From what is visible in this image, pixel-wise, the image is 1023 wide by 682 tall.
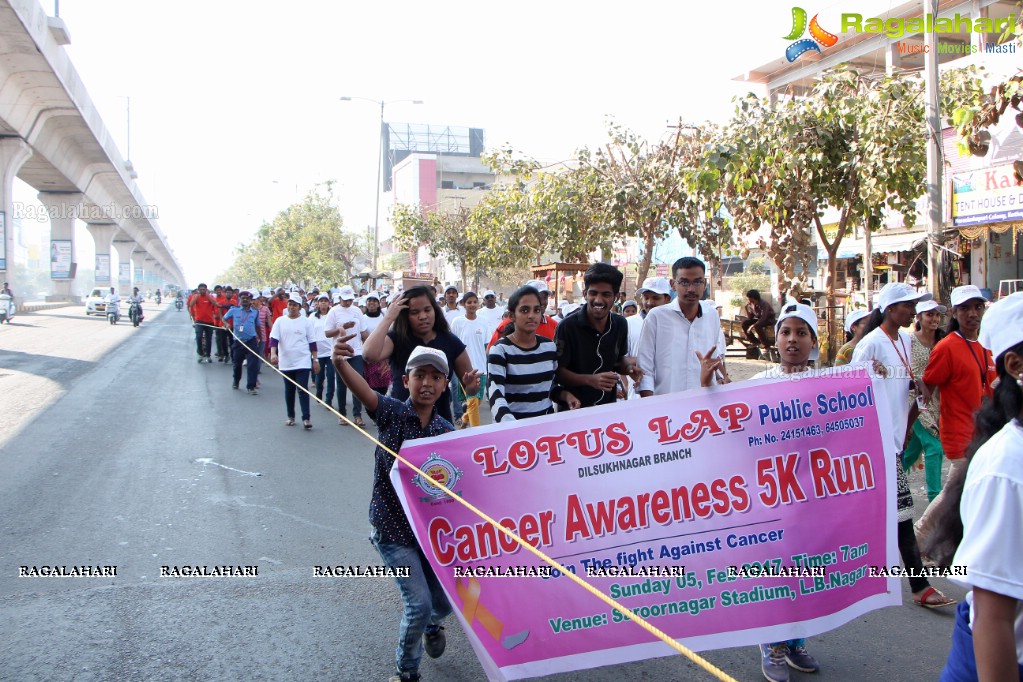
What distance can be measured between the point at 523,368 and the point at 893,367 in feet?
7.34

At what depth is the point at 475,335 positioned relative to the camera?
36.5ft

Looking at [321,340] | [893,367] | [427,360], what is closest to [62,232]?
[321,340]

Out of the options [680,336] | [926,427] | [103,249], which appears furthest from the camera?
[103,249]

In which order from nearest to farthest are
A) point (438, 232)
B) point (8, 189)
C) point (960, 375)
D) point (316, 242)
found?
point (960, 375)
point (438, 232)
point (8, 189)
point (316, 242)

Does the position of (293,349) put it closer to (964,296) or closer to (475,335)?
(475,335)

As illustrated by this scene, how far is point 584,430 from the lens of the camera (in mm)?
3531

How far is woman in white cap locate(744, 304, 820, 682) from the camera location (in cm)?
365

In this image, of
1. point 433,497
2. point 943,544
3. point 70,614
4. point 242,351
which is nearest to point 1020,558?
point 943,544

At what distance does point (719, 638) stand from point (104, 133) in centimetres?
4331

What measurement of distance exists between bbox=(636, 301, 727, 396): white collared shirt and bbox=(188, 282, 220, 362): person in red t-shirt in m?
15.6

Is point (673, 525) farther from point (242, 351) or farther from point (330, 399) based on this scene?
point (242, 351)

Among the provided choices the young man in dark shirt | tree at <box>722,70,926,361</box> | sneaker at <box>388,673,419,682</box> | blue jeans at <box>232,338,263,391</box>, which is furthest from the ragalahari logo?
sneaker at <box>388,673,419,682</box>

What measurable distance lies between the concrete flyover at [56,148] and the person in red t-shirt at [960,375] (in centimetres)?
2368

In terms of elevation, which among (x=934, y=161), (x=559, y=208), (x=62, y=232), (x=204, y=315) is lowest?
(x=204, y=315)
